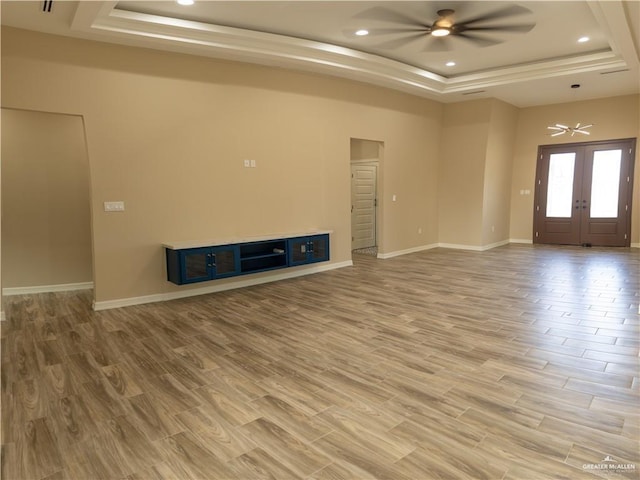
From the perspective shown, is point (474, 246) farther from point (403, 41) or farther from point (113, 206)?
point (113, 206)

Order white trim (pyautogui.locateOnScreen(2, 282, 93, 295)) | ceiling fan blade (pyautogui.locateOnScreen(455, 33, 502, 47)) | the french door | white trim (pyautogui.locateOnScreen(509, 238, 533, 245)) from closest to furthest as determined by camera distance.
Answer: ceiling fan blade (pyautogui.locateOnScreen(455, 33, 502, 47)), white trim (pyautogui.locateOnScreen(2, 282, 93, 295)), the french door, white trim (pyautogui.locateOnScreen(509, 238, 533, 245))

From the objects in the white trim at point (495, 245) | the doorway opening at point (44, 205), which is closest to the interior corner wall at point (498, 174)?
the white trim at point (495, 245)

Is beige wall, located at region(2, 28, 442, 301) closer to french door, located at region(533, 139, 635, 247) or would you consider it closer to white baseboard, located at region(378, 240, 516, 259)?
white baseboard, located at region(378, 240, 516, 259)

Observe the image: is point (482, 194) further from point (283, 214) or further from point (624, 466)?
point (624, 466)

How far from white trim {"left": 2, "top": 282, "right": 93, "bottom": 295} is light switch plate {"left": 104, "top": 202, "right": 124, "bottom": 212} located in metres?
1.89

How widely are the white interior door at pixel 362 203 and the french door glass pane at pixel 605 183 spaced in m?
4.97

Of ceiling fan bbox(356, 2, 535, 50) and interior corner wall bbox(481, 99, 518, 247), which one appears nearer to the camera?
ceiling fan bbox(356, 2, 535, 50)

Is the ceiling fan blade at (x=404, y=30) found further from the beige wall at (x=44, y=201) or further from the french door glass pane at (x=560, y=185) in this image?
the french door glass pane at (x=560, y=185)

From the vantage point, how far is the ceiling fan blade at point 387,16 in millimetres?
4801

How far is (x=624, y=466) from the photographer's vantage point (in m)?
2.05

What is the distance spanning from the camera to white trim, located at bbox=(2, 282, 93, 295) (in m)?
5.76

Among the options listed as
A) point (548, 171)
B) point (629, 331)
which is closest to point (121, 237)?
point (629, 331)

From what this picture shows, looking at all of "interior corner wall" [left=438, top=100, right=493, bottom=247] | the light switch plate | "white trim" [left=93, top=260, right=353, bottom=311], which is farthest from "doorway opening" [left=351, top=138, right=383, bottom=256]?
the light switch plate

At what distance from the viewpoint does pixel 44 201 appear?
584 centimetres
